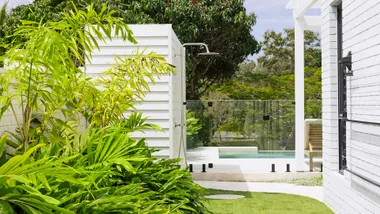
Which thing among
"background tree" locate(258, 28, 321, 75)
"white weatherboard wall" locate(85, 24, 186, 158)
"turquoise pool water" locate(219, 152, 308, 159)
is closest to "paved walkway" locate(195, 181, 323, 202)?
"white weatherboard wall" locate(85, 24, 186, 158)

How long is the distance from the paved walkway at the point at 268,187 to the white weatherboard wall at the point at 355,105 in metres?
1.19

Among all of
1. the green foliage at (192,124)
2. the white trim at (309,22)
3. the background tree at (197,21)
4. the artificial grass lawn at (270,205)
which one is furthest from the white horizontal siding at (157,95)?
the background tree at (197,21)

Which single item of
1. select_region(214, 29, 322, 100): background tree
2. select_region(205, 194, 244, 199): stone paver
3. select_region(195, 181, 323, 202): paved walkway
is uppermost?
select_region(214, 29, 322, 100): background tree

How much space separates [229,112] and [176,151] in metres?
5.59

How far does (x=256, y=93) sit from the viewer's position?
66.0 feet

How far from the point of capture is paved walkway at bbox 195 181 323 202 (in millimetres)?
8023

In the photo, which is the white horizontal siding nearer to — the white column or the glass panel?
the white column

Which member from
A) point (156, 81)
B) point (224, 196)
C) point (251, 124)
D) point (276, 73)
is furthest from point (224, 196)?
point (276, 73)

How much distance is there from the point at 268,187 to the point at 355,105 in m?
3.52

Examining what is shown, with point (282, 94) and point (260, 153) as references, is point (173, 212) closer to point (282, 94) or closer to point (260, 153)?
point (260, 153)

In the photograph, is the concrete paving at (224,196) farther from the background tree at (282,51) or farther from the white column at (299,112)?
the background tree at (282,51)

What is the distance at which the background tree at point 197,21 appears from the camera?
49.4ft

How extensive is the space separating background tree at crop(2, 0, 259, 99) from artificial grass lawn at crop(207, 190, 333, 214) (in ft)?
27.4

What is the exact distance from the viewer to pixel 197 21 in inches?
608
